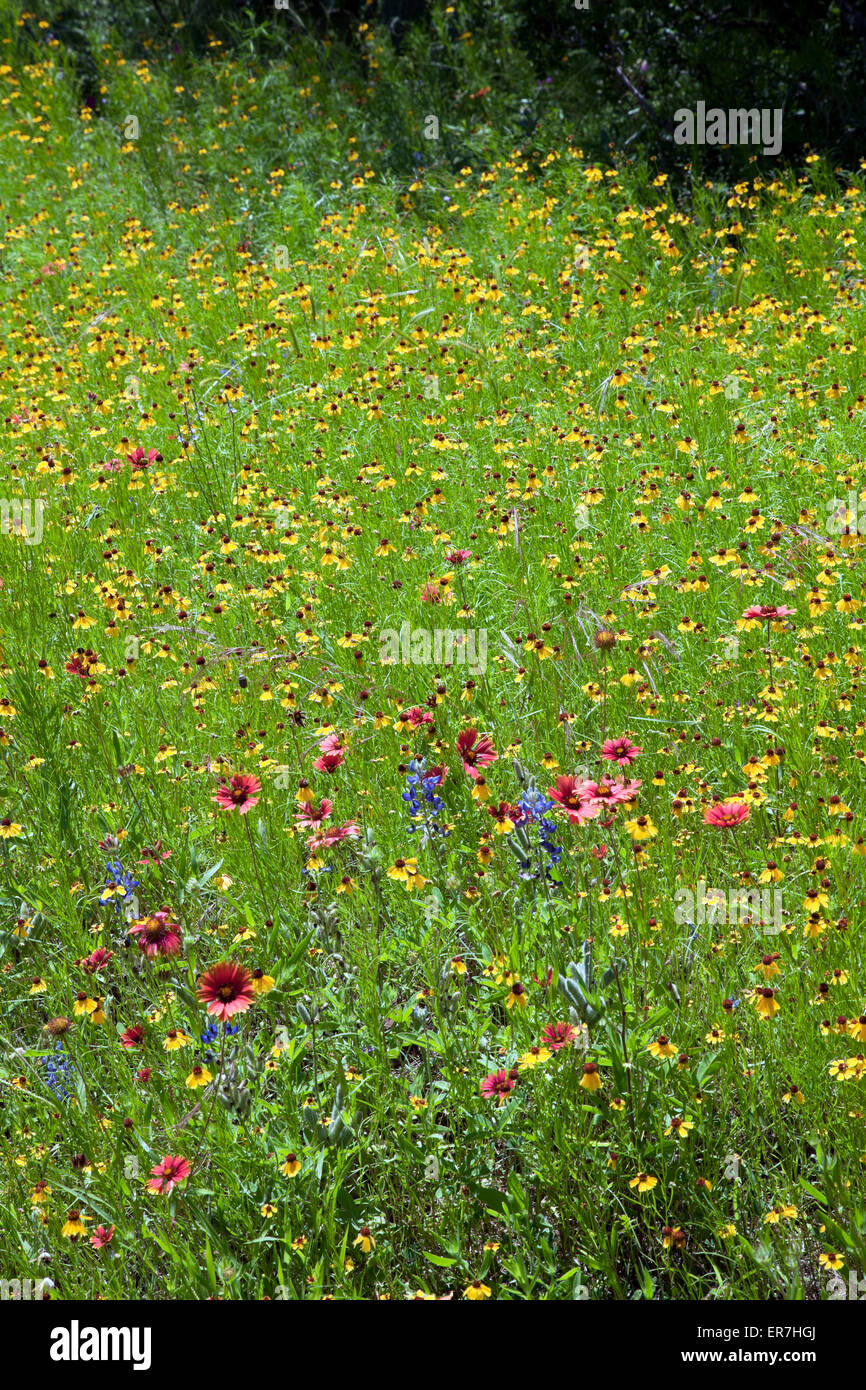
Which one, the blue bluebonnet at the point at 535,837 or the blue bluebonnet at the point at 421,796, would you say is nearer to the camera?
the blue bluebonnet at the point at 535,837

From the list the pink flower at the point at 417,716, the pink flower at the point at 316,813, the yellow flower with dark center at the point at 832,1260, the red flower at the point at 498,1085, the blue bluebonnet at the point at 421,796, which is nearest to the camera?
the yellow flower with dark center at the point at 832,1260

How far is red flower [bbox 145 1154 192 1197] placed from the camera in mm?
1909

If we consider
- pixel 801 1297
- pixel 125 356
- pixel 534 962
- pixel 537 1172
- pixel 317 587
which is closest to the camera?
pixel 801 1297

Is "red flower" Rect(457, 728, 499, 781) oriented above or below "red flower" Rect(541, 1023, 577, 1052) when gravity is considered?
above

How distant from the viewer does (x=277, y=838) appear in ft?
9.57

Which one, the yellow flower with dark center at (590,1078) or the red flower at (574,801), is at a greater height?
the red flower at (574,801)

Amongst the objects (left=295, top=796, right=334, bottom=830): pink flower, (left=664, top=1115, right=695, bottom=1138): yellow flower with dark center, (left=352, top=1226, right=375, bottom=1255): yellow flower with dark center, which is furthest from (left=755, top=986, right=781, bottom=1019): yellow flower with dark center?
(left=295, top=796, right=334, bottom=830): pink flower

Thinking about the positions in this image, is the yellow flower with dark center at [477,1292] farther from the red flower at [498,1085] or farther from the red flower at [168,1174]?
the red flower at [168,1174]

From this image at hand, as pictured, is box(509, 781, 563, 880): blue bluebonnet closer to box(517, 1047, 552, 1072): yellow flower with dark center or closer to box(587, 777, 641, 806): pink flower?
box(587, 777, 641, 806): pink flower

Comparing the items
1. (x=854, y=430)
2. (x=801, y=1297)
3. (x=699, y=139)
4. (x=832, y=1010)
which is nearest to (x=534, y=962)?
(x=832, y=1010)

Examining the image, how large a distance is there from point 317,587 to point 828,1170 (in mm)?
2800

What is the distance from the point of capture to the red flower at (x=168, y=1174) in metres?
1.91

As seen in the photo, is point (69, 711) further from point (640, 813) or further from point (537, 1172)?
point (537, 1172)

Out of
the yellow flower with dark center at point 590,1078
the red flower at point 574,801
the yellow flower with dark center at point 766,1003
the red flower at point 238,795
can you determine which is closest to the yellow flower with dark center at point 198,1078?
the red flower at point 238,795
